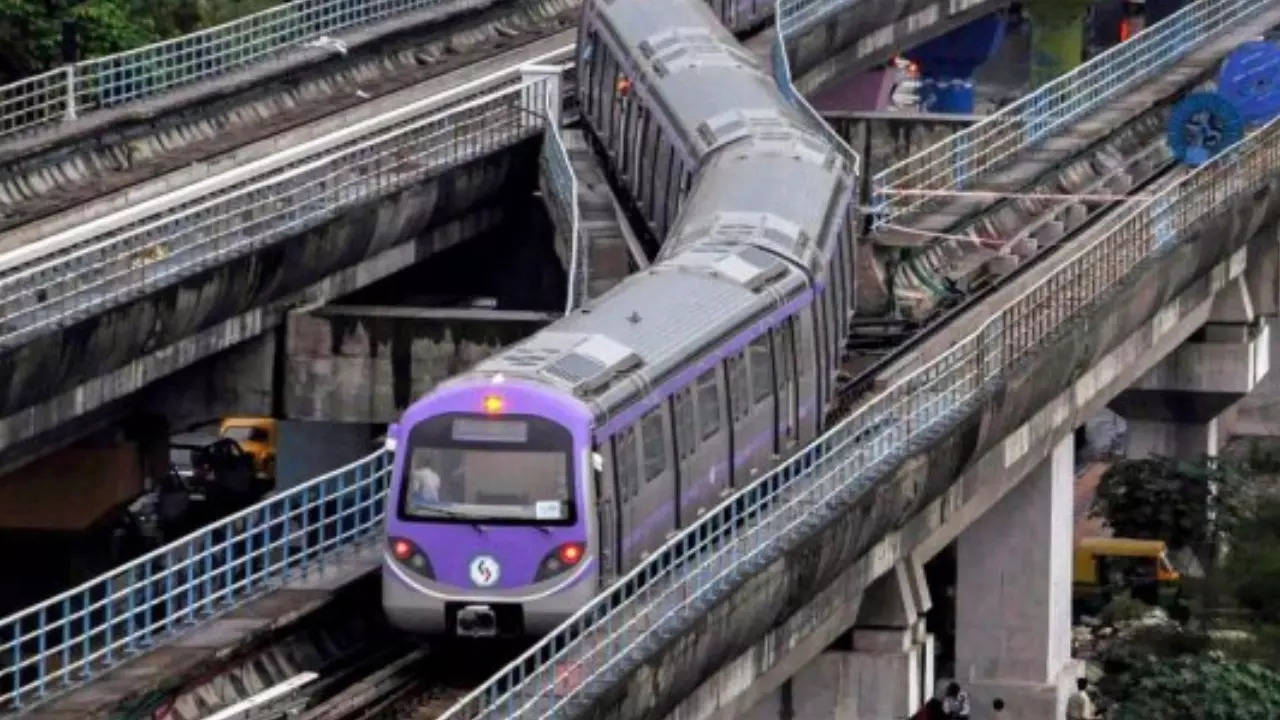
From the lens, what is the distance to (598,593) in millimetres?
32344

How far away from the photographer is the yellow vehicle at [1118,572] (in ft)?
186

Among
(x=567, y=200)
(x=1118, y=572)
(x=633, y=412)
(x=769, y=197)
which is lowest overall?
(x=1118, y=572)

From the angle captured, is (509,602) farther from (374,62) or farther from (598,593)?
(374,62)

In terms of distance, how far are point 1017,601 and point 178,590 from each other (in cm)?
1836

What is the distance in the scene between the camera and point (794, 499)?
3578 cm

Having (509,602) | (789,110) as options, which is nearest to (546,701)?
(509,602)

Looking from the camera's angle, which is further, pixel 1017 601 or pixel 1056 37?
pixel 1056 37

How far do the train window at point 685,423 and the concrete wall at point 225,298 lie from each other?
7651mm

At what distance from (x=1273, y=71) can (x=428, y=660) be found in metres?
31.4

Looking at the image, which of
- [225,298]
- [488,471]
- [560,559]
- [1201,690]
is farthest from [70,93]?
[560,559]

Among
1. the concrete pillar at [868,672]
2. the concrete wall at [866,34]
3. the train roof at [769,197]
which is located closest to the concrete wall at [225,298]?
the train roof at [769,197]

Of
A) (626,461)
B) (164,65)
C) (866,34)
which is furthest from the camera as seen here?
(866,34)

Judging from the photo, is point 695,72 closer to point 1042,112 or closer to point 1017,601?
point 1017,601

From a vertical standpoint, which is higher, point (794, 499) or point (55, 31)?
point (55, 31)
